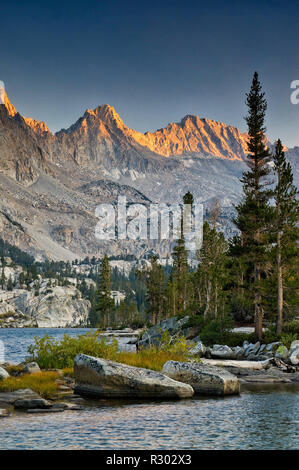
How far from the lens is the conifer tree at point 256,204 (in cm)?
4731

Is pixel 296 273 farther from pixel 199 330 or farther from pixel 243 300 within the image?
pixel 199 330

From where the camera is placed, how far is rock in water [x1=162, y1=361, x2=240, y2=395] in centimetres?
2358

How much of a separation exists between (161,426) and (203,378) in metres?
8.11

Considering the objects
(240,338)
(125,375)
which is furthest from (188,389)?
(240,338)

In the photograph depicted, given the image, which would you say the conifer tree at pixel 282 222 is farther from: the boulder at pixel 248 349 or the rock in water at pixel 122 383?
the rock in water at pixel 122 383

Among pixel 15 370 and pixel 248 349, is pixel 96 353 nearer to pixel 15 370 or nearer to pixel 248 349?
pixel 15 370

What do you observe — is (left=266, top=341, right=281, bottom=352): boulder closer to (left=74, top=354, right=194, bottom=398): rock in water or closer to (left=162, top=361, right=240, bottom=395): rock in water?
(left=162, top=361, right=240, bottom=395): rock in water

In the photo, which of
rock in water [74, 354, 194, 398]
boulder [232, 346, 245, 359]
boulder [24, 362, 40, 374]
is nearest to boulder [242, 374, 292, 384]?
rock in water [74, 354, 194, 398]

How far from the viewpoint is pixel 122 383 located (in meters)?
21.8

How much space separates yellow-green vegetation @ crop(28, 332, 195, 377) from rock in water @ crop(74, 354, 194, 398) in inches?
145

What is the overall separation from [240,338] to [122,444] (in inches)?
1487

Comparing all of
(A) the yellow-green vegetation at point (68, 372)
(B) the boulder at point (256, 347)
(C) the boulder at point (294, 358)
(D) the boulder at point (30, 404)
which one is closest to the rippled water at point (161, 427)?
(D) the boulder at point (30, 404)

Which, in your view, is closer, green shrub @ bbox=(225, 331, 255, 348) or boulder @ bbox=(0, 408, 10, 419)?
boulder @ bbox=(0, 408, 10, 419)
